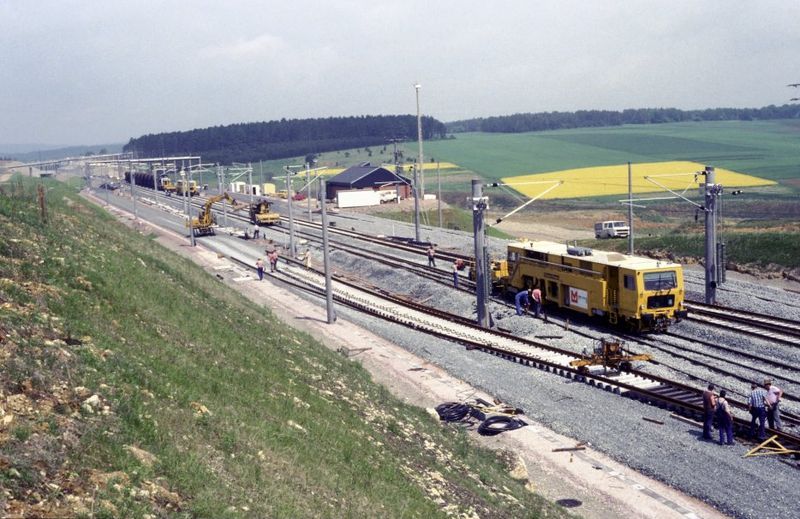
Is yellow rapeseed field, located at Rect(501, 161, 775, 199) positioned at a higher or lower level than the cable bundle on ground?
higher

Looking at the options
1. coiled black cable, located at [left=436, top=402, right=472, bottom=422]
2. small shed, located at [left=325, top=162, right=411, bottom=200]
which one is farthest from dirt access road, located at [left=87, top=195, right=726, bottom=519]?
small shed, located at [left=325, top=162, right=411, bottom=200]

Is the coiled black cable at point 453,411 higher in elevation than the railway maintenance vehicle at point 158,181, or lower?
lower

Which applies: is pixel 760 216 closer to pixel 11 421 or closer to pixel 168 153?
pixel 11 421

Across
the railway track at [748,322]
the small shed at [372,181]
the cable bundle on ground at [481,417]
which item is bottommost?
the cable bundle on ground at [481,417]

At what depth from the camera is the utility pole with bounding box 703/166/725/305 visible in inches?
1316

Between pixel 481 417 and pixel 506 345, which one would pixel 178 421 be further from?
pixel 506 345

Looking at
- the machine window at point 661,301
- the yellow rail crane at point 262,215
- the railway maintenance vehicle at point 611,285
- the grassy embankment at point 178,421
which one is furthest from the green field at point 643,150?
the grassy embankment at point 178,421

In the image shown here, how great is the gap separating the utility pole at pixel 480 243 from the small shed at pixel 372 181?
6422cm

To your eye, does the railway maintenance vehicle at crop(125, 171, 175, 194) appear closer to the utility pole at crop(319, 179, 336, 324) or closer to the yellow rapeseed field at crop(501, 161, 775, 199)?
the yellow rapeseed field at crop(501, 161, 775, 199)

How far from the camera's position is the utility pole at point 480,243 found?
30594 mm

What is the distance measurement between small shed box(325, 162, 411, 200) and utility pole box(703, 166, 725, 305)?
63.7 meters

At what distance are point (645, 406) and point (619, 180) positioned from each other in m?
94.9

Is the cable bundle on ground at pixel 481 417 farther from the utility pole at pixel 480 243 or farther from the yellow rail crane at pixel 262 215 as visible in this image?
the yellow rail crane at pixel 262 215

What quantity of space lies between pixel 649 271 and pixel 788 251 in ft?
69.9
